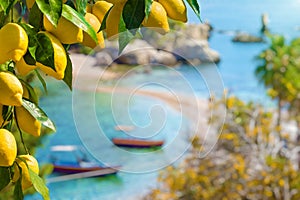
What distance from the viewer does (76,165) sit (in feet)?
20.2

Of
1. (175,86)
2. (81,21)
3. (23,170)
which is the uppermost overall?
(81,21)

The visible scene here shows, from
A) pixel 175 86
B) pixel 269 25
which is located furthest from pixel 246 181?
pixel 269 25

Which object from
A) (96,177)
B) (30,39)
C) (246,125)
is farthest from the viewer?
(96,177)

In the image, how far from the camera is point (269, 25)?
30.8 feet

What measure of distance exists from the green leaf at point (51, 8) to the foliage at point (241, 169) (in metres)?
3.02

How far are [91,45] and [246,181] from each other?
3216 millimetres

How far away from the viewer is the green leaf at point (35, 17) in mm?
312

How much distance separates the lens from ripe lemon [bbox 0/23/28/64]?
0.93 ft

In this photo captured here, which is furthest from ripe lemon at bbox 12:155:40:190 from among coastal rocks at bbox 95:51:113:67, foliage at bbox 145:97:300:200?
foliage at bbox 145:97:300:200

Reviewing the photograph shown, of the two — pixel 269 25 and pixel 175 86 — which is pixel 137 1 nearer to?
pixel 175 86

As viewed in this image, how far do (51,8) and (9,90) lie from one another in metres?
0.05

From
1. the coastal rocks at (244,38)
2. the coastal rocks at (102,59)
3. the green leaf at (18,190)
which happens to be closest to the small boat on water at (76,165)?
the coastal rocks at (102,59)

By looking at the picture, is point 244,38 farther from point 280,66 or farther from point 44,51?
point 44,51

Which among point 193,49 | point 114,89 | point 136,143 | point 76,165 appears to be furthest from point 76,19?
point 76,165
